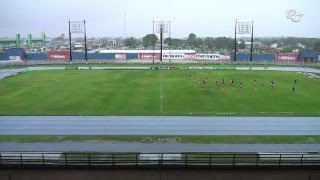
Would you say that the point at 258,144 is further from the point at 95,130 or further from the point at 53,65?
the point at 53,65

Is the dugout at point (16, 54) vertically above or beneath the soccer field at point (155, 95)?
above

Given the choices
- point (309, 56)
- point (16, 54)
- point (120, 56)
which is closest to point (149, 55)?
point (120, 56)

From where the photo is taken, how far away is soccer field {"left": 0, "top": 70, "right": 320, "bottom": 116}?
25.8m

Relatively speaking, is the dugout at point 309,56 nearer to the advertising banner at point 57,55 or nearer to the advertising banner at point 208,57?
the advertising banner at point 208,57

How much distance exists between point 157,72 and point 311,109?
26343mm

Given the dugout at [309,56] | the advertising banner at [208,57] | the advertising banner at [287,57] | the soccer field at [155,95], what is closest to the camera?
the soccer field at [155,95]

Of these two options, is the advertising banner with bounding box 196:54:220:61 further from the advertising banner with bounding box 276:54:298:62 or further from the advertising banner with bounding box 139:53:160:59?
the advertising banner with bounding box 276:54:298:62

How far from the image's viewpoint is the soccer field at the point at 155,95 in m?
25.8

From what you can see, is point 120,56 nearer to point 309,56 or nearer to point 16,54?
point 16,54

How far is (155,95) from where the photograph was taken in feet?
104

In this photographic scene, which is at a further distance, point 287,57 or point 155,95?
point 287,57

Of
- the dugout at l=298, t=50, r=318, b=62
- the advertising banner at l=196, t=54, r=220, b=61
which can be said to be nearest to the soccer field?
the dugout at l=298, t=50, r=318, b=62

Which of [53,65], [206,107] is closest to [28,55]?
[53,65]

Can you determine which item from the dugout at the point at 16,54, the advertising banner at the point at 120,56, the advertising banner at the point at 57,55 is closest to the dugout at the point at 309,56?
the advertising banner at the point at 120,56
